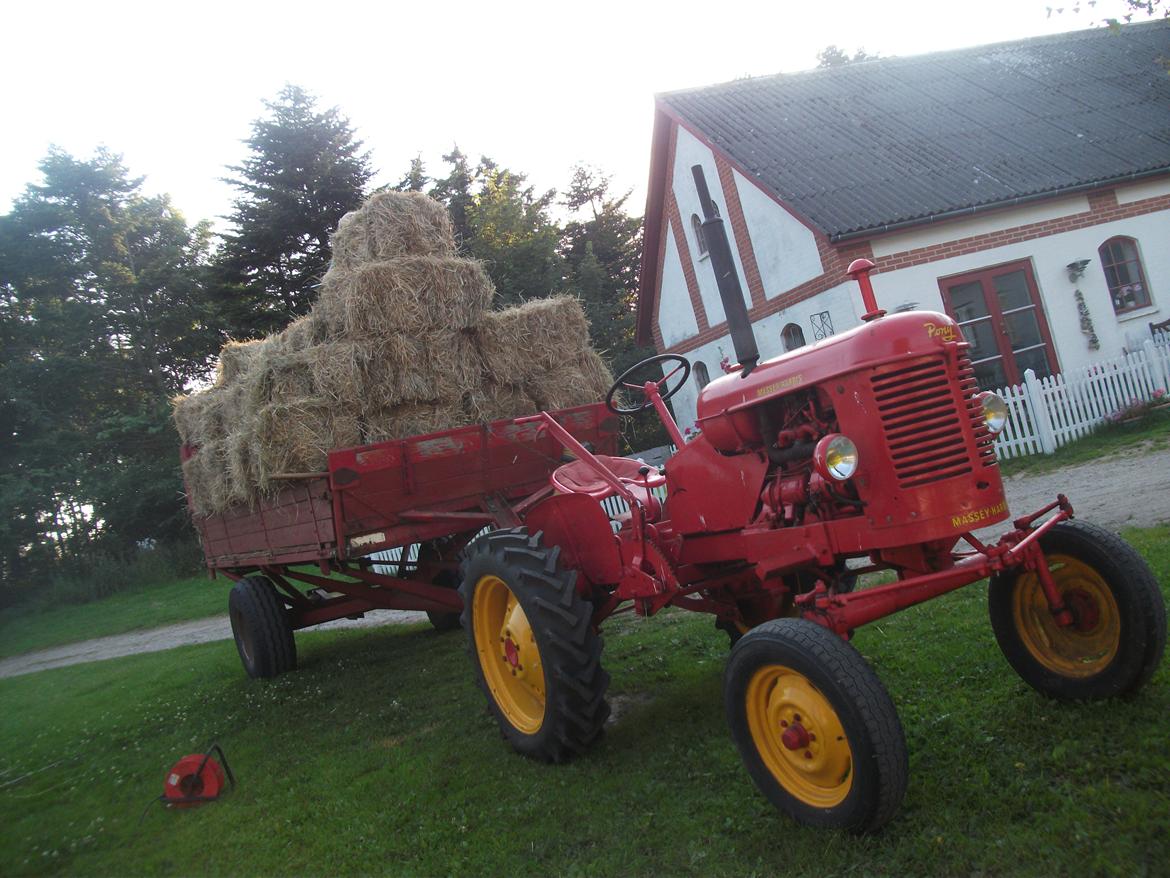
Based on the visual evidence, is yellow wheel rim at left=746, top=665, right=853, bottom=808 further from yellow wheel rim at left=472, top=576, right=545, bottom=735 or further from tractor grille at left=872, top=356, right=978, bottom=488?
yellow wheel rim at left=472, top=576, right=545, bottom=735

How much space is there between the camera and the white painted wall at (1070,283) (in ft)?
42.6

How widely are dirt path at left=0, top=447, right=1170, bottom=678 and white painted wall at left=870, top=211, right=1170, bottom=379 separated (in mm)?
3961

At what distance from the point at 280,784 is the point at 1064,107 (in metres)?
16.4

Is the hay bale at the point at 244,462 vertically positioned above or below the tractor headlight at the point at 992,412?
above

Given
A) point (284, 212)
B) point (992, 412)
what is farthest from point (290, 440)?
point (284, 212)

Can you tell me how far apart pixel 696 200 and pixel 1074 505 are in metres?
11.0

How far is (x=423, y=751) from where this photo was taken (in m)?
4.78

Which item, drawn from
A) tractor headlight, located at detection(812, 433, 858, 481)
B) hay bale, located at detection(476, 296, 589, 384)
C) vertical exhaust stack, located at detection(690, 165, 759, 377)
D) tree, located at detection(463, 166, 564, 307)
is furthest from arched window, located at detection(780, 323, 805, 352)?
tractor headlight, located at detection(812, 433, 858, 481)

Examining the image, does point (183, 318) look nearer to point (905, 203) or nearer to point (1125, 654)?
point (905, 203)

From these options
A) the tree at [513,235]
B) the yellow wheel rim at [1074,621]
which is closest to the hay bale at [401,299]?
the yellow wheel rim at [1074,621]

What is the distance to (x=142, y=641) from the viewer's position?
43.4ft

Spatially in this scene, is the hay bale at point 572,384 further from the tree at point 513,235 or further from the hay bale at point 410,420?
the tree at point 513,235

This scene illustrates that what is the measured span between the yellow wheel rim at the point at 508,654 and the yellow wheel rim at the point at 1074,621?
79.4 inches

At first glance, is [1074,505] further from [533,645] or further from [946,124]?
[946,124]
